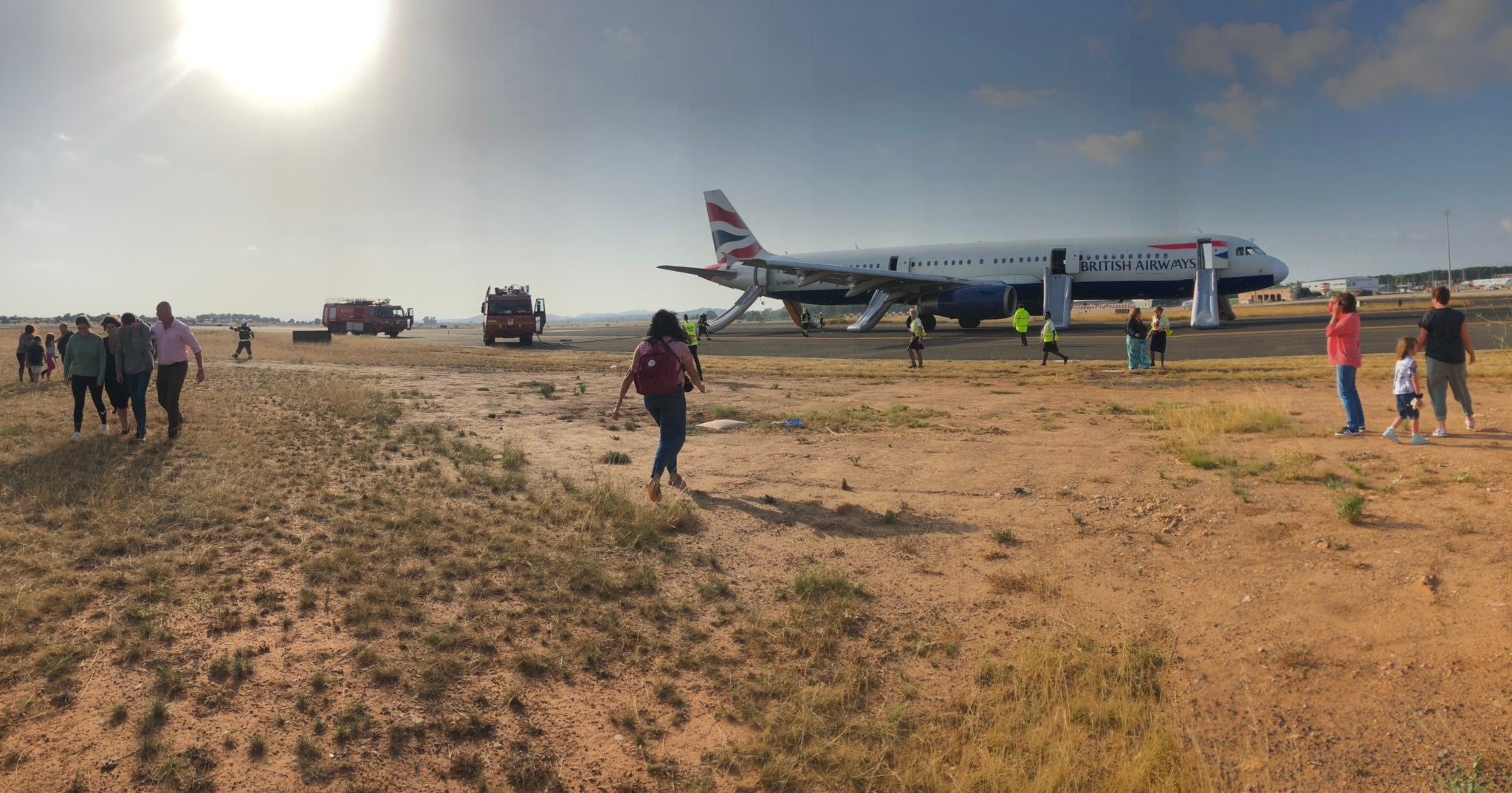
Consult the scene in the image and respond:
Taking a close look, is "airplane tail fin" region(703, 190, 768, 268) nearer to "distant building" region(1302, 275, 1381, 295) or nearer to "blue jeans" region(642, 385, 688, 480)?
"blue jeans" region(642, 385, 688, 480)

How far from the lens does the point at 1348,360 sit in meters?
8.88

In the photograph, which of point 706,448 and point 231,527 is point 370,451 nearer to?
point 231,527

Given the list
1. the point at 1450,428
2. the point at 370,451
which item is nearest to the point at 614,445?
the point at 370,451

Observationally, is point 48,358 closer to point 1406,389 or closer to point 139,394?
point 139,394

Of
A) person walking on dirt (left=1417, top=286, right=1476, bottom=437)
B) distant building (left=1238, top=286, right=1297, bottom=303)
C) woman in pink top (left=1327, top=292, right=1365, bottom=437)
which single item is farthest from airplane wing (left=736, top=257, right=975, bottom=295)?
distant building (left=1238, top=286, right=1297, bottom=303)

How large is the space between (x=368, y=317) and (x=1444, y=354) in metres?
69.6

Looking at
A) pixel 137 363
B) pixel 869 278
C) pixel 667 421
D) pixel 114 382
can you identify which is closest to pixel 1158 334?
pixel 667 421

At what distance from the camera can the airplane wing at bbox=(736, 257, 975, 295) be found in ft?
115

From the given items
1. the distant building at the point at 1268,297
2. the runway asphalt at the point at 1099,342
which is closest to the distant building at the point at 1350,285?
the distant building at the point at 1268,297

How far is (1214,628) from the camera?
4383 millimetres

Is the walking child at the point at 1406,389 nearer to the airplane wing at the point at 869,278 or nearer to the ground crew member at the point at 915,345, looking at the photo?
the ground crew member at the point at 915,345

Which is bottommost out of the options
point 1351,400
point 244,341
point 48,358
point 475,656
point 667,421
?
point 475,656

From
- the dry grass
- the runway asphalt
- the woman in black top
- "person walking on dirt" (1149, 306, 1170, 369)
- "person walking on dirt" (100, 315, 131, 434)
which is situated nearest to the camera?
the dry grass

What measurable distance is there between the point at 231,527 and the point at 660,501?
3621 millimetres
